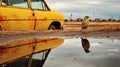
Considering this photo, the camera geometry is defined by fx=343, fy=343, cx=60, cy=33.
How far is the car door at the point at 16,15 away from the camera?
10.6 meters

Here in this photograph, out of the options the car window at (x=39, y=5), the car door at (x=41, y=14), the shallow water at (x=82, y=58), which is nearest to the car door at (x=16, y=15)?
the car door at (x=41, y=14)

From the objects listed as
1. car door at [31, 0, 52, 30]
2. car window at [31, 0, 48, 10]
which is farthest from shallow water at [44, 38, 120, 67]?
car window at [31, 0, 48, 10]

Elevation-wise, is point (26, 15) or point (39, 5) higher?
point (39, 5)

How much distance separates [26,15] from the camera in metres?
11.6

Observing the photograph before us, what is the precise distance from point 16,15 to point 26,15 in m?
0.52

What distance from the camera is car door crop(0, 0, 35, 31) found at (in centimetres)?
1058

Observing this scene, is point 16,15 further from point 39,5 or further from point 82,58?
point 82,58

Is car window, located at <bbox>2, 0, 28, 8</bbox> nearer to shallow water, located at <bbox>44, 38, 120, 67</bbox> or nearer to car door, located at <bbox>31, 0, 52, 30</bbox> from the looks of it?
car door, located at <bbox>31, 0, 52, 30</bbox>

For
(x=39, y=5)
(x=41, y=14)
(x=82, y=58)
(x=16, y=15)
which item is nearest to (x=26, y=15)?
(x=16, y=15)

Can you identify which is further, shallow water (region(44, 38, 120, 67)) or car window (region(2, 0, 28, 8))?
car window (region(2, 0, 28, 8))

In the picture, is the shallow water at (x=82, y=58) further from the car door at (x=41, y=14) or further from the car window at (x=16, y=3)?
the car door at (x=41, y=14)

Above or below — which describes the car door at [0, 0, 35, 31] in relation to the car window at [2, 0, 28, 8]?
below

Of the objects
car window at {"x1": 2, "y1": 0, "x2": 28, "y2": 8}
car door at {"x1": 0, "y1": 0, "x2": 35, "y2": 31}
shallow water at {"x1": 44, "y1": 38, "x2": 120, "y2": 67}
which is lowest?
shallow water at {"x1": 44, "y1": 38, "x2": 120, "y2": 67}

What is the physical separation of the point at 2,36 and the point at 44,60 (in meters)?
5.25
